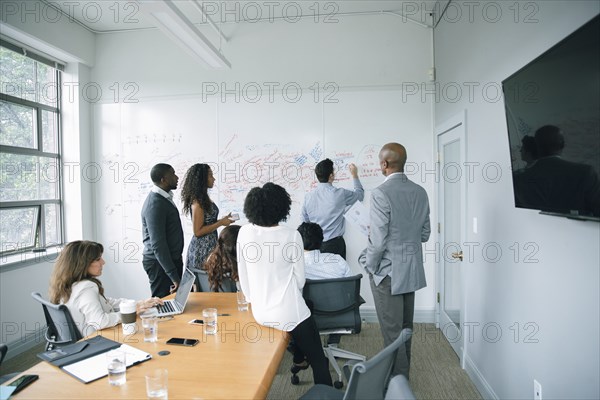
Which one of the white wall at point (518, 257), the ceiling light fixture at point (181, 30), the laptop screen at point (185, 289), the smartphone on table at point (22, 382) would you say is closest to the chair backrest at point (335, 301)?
the laptop screen at point (185, 289)

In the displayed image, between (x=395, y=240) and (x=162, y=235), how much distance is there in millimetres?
1682

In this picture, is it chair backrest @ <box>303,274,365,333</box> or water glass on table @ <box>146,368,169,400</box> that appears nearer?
water glass on table @ <box>146,368,169,400</box>

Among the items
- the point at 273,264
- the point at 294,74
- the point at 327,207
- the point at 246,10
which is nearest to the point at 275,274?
the point at 273,264

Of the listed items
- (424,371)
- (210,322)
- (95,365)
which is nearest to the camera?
(95,365)

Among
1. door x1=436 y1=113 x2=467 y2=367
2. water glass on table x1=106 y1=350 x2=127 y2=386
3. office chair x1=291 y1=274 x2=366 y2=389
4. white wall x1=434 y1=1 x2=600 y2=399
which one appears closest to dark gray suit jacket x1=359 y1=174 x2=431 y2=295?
office chair x1=291 y1=274 x2=366 y2=389

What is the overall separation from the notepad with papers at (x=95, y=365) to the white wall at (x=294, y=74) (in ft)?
9.41

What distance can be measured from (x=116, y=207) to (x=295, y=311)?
133 inches

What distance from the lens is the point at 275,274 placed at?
6.72ft

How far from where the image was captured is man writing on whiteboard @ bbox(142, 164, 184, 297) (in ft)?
9.57

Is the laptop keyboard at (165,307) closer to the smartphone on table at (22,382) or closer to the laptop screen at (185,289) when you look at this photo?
the laptop screen at (185,289)

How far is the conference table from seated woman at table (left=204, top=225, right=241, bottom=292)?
50cm

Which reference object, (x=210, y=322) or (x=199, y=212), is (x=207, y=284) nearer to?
Result: (x=199, y=212)

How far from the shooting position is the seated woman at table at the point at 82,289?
1991 millimetres

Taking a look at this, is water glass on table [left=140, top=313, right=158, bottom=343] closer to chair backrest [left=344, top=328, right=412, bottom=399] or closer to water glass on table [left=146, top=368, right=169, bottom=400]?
water glass on table [left=146, top=368, right=169, bottom=400]
